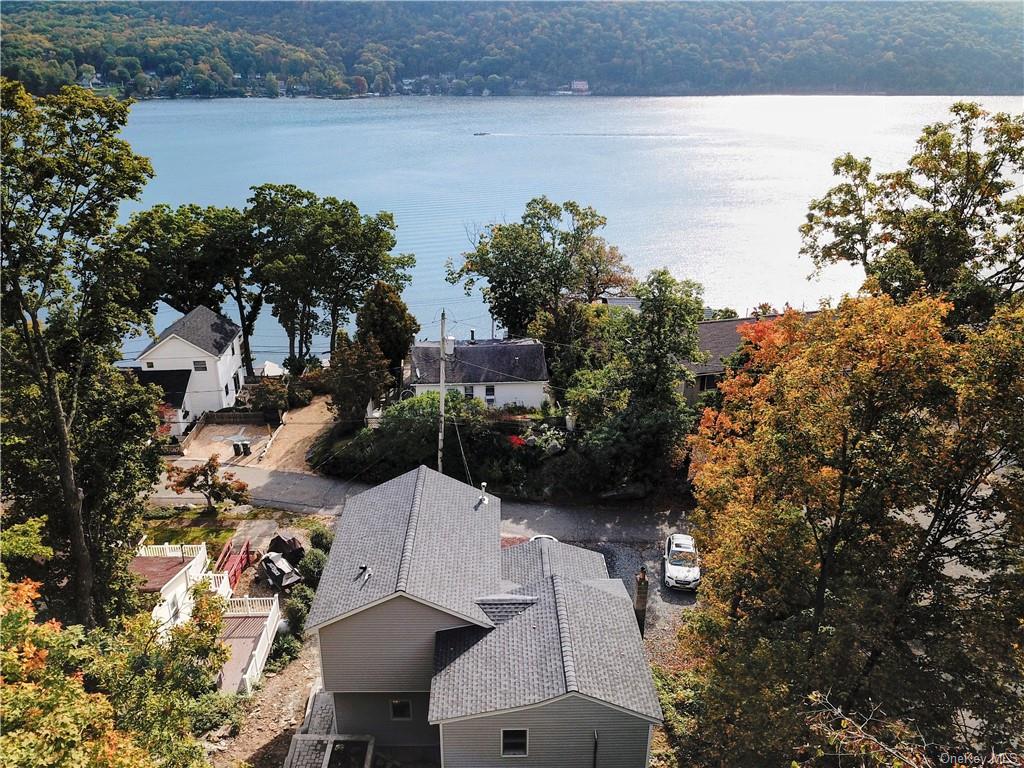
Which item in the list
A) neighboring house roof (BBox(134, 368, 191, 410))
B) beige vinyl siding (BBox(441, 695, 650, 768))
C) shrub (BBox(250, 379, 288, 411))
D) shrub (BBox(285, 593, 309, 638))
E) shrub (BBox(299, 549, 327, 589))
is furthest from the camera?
neighboring house roof (BBox(134, 368, 191, 410))

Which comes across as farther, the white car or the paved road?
the paved road

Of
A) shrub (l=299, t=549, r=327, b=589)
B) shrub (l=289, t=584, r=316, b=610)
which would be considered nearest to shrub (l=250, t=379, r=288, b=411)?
shrub (l=299, t=549, r=327, b=589)

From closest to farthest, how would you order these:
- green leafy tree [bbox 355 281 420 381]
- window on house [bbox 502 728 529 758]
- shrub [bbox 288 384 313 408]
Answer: window on house [bbox 502 728 529 758]
green leafy tree [bbox 355 281 420 381]
shrub [bbox 288 384 313 408]

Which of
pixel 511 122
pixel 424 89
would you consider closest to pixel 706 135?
pixel 511 122

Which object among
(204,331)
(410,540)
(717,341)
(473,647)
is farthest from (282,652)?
(717,341)

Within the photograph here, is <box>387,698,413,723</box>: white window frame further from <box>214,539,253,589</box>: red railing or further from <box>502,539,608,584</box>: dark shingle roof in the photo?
<box>214,539,253,589</box>: red railing

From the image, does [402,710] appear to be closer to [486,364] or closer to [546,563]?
[546,563]

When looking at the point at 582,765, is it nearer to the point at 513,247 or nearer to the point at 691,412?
the point at 691,412
